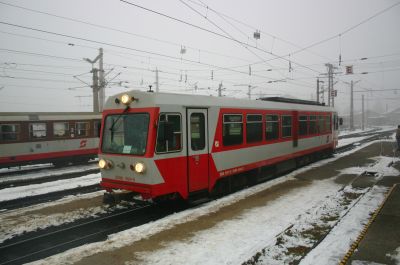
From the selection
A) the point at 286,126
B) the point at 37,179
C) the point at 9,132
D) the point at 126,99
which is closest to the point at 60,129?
the point at 9,132

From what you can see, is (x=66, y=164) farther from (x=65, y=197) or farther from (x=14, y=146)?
(x=65, y=197)

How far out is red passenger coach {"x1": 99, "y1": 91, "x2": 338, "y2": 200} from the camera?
837 centimetres

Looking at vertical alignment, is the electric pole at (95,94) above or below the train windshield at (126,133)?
above

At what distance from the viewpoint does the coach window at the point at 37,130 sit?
59.4 feet

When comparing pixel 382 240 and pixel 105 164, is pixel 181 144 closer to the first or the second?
pixel 105 164

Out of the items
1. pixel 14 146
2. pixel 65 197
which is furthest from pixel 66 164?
pixel 65 197

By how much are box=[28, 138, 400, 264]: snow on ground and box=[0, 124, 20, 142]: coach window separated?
12.4 m

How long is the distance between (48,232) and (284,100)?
444 inches

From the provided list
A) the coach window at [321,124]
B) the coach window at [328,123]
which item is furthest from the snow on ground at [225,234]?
the coach window at [328,123]

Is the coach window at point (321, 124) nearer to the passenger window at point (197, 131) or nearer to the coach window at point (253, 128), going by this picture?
the coach window at point (253, 128)

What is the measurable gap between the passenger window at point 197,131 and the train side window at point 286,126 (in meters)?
5.93

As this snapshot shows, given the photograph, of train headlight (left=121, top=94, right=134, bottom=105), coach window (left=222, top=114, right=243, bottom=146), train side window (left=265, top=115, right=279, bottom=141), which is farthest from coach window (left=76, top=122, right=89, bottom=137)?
train headlight (left=121, top=94, right=134, bottom=105)

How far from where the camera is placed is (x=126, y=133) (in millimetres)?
8906

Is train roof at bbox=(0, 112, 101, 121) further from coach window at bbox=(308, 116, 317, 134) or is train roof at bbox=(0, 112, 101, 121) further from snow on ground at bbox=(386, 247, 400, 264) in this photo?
snow on ground at bbox=(386, 247, 400, 264)
